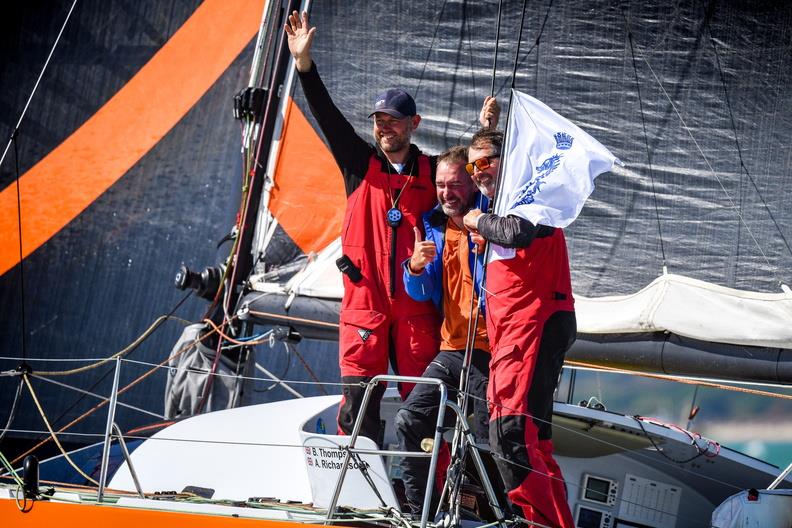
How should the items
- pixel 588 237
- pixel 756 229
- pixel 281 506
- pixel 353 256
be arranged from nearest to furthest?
1. pixel 281 506
2. pixel 353 256
3. pixel 756 229
4. pixel 588 237

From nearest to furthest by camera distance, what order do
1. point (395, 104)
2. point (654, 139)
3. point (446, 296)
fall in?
point (446, 296) → point (395, 104) → point (654, 139)

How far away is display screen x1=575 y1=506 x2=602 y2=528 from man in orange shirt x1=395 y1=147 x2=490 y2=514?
3.14 feet

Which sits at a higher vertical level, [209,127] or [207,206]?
[209,127]

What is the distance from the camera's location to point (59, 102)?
260 inches

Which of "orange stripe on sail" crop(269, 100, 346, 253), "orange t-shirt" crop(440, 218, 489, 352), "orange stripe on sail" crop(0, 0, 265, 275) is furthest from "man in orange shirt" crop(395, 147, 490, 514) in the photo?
"orange stripe on sail" crop(0, 0, 265, 275)

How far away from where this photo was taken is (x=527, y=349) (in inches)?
91.4

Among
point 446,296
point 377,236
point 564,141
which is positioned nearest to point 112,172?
point 377,236

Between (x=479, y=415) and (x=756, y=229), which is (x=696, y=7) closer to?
(x=756, y=229)

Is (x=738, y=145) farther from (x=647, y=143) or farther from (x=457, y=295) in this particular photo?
(x=457, y=295)

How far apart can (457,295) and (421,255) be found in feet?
0.54

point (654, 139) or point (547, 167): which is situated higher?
point (654, 139)

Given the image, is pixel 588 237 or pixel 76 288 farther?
pixel 76 288

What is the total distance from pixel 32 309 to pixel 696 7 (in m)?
4.89

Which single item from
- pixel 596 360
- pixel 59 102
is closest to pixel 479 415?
pixel 596 360
